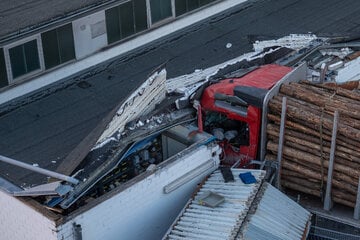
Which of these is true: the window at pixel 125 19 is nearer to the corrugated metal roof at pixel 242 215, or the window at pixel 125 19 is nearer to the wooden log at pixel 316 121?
the wooden log at pixel 316 121

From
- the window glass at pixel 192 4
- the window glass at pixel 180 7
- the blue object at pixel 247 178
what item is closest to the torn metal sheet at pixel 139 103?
the blue object at pixel 247 178

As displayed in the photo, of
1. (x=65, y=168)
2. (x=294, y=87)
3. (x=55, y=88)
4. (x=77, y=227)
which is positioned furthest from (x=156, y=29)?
(x=77, y=227)

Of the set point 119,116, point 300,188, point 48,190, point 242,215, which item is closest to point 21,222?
point 48,190

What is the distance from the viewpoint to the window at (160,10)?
88.1ft

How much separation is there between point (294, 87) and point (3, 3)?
9678 millimetres

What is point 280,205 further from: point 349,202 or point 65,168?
point 65,168

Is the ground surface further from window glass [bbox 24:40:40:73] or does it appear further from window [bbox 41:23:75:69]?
window glass [bbox 24:40:40:73]

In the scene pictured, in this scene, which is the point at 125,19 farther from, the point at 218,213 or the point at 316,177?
the point at 218,213

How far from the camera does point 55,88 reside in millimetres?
24484

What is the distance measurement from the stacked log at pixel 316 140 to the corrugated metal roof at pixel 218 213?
5.01 ft

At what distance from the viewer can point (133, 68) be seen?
26.0m

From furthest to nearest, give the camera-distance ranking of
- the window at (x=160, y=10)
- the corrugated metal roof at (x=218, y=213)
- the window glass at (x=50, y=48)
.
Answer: the window at (x=160, y=10), the window glass at (x=50, y=48), the corrugated metal roof at (x=218, y=213)

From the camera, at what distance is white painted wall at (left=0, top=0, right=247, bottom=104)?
23766 millimetres

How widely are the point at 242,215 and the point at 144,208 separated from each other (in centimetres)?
244
